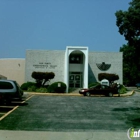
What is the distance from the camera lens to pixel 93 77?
45156mm

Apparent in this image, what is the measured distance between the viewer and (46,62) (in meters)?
44.4

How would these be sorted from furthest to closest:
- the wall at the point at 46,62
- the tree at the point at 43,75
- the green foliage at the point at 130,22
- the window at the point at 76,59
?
the window at the point at 76,59
the wall at the point at 46,62
the tree at the point at 43,75
the green foliage at the point at 130,22

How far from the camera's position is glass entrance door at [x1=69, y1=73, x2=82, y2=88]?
45153 millimetres

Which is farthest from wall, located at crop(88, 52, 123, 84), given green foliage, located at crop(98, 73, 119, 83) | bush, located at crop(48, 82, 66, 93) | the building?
bush, located at crop(48, 82, 66, 93)

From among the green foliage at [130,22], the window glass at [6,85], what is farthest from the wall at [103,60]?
the green foliage at [130,22]

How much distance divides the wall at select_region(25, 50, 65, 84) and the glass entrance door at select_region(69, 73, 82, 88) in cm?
157

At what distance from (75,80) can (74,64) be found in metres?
2.55

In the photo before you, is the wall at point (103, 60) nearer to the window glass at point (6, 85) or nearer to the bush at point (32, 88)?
the bush at point (32, 88)

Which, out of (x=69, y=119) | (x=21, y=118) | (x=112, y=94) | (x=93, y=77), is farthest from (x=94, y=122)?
(x=93, y=77)

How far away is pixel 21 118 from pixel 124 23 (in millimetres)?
7390

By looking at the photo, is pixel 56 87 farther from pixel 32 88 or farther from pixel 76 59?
pixel 76 59

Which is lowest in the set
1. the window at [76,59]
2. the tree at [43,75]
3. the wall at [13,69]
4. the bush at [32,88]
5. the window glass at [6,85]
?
the bush at [32,88]

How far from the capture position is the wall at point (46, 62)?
145ft
